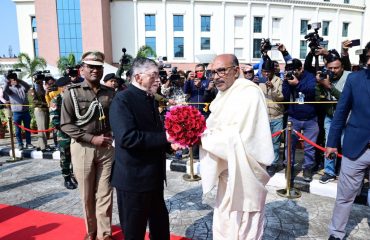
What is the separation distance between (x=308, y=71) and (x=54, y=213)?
472 cm

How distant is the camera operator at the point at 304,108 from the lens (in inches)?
195

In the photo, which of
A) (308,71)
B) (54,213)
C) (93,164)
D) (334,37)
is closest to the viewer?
(93,164)

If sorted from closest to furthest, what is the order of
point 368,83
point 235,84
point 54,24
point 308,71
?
point 235,84 → point 368,83 → point 308,71 → point 54,24

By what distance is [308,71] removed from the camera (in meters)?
5.38

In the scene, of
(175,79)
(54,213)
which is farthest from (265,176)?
(175,79)

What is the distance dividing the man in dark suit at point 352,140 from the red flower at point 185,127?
1.57 meters

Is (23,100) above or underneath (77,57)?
underneath

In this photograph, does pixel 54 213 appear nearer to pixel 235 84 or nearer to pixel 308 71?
pixel 235 84

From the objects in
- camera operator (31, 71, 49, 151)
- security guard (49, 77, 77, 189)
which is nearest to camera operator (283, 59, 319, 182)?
security guard (49, 77, 77, 189)

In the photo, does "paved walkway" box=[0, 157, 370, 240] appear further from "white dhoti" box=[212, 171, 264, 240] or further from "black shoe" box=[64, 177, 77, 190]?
"white dhoti" box=[212, 171, 264, 240]

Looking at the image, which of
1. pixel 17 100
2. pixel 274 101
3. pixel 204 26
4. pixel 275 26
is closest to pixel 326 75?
pixel 274 101

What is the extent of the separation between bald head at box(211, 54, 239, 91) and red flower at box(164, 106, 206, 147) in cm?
34

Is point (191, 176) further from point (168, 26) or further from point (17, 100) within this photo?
point (168, 26)

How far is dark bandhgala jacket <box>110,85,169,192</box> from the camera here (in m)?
2.36
